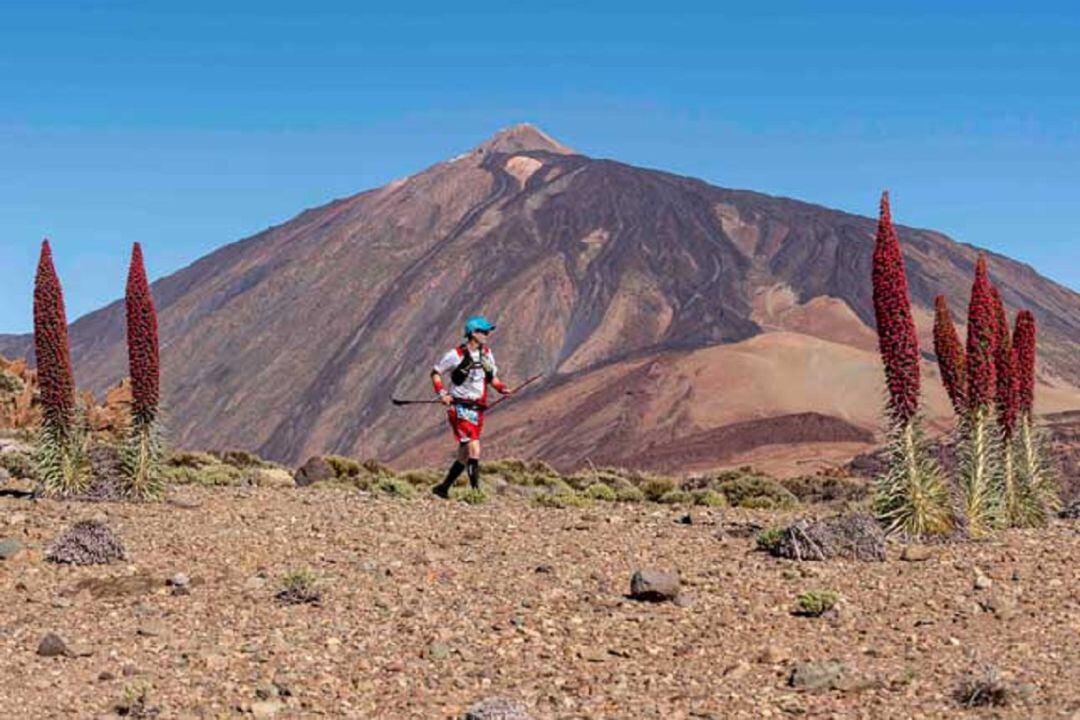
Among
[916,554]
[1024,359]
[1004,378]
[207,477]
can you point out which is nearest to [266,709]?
[916,554]

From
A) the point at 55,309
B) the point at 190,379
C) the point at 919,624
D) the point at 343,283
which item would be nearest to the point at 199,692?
the point at 919,624

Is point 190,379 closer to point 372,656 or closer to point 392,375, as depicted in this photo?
point 392,375

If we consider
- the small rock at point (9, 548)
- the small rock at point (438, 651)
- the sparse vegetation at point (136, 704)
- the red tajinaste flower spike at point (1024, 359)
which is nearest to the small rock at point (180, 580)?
the small rock at point (9, 548)

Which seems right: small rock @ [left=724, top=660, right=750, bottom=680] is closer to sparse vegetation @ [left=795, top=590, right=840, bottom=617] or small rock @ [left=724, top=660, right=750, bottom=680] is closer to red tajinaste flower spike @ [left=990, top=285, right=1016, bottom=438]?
sparse vegetation @ [left=795, top=590, right=840, bottom=617]

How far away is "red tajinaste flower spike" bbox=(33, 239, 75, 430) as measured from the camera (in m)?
13.3

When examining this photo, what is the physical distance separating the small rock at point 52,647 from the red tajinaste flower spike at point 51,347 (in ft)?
17.2

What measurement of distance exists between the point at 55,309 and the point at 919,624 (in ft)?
30.8

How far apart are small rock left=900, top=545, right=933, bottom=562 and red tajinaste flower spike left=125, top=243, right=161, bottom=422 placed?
750cm

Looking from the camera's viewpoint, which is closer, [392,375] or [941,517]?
[941,517]

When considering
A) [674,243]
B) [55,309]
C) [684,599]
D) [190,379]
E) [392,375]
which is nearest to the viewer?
[684,599]

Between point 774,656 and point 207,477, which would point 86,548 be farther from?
point 207,477

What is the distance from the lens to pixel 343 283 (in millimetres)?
132375

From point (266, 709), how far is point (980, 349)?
7342mm

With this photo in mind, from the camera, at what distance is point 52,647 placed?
8.40 m
